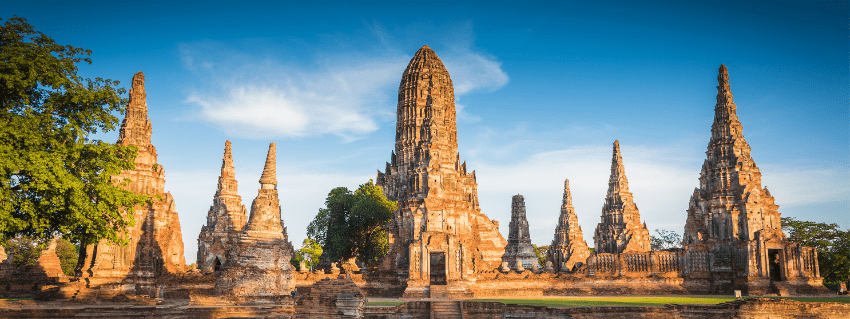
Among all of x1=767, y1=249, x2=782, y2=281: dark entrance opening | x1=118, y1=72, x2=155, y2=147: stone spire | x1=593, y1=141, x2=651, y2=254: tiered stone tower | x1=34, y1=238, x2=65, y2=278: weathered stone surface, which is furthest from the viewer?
x1=593, y1=141, x2=651, y2=254: tiered stone tower

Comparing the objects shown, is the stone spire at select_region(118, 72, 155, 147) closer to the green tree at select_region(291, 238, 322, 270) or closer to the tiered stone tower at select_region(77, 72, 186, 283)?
the tiered stone tower at select_region(77, 72, 186, 283)

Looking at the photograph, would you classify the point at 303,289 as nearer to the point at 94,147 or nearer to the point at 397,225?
the point at 397,225

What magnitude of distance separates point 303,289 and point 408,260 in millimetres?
6707

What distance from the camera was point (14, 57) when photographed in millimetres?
16734

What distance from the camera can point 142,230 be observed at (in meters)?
26.8

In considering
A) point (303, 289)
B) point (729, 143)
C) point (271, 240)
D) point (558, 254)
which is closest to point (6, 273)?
point (303, 289)

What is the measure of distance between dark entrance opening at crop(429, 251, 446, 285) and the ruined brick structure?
1587 centimetres

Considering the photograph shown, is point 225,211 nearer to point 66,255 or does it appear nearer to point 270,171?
point 66,255

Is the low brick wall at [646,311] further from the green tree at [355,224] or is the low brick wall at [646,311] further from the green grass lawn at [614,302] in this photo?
the green tree at [355,224]

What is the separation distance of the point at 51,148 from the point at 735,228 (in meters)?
37.2

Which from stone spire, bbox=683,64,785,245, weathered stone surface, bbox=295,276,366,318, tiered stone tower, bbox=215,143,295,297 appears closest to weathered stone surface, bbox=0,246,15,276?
tiered stone tower, bbox=215,143,295,297

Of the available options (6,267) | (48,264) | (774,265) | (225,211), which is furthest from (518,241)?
(6,267)

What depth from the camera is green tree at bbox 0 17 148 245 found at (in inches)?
643

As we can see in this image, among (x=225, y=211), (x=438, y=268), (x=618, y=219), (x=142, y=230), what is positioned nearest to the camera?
(x=142, y=230)
